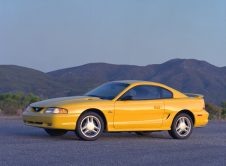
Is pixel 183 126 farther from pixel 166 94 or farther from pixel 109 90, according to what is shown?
pixel 109 90

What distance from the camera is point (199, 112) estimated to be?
14820 millimetres

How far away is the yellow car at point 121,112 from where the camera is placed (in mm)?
13211

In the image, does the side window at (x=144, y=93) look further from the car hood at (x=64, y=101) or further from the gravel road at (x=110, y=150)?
the gravel road at (x=110, y=150)

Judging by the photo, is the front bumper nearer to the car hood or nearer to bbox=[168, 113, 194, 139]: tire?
the car hood

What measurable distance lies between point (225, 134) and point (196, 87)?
55.1 metres

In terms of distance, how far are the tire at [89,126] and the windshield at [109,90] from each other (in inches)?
27.2

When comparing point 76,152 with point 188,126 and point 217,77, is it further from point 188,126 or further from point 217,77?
point 217,77

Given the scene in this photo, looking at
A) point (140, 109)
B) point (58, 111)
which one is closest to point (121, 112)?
point (140, 109)

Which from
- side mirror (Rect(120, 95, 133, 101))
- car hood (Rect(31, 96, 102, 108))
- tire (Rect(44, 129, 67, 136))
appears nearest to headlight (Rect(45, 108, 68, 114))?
car hood (Rect(31, 96, 102, 108))

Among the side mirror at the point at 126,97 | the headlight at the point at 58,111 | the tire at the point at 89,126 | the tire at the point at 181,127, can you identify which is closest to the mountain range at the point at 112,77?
the tire at the point at 181,127

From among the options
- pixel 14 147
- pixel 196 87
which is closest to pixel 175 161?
pixel 14 147

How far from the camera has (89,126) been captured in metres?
13.3

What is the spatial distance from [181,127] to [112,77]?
70744 millimetres

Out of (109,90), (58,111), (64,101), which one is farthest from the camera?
(109,90)
